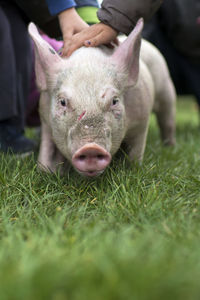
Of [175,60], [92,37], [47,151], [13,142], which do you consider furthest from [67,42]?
[175,60]

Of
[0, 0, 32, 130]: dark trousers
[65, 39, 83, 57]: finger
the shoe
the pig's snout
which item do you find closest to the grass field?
the pig's snout

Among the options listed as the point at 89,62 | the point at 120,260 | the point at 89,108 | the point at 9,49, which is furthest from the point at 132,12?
the point at 120,260

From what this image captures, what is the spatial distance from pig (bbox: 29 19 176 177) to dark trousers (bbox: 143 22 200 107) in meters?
2.35

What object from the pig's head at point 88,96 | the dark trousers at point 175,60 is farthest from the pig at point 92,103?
the dark trousers at point 175,60

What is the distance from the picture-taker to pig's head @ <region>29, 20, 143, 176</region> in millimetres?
2199

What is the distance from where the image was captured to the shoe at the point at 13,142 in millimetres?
3213

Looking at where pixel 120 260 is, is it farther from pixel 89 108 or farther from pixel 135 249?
pixel 89 108

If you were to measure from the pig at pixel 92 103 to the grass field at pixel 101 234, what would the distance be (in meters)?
0.19

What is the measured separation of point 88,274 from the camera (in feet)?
4.01

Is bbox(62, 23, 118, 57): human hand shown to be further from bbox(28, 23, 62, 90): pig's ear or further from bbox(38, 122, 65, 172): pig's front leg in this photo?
bbox(38, 122, 65, 172): pig's front leg

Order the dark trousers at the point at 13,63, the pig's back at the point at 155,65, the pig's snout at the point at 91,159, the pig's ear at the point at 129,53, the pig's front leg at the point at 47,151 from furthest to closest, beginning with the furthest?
the pig's back at the point at 155,65 < the dark trousers at the point at 13,63 < the pig's front leg at the point at 47,151 < the pig's ear at the point at 129,53 < the pig's snout at the point at 91,159

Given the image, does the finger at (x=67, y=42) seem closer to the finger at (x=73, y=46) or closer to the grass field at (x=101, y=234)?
the finger at (x=73, y=46)

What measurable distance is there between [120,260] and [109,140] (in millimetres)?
1097

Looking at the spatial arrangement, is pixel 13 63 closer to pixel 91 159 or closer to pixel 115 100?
pixel 115 100
